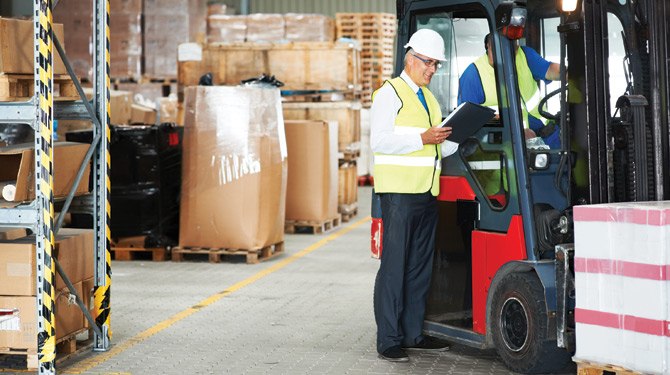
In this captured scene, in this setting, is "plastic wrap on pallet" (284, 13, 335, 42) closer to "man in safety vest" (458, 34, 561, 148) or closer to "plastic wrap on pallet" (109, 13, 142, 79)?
"plastic wrap on pallet" (109, 13, 142, 79)

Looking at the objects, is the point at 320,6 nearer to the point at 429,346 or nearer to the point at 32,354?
the point at 429,346

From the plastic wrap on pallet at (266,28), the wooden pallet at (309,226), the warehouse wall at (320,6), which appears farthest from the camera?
the warehouse wall at (320,6)

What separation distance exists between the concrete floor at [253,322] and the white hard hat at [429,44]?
5.61ft

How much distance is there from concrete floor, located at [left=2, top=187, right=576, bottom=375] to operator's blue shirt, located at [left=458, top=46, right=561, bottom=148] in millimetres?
1284

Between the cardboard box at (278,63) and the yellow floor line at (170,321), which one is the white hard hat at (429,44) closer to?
the yellow floor line at (170,321)

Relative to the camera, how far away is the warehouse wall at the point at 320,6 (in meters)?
22.7

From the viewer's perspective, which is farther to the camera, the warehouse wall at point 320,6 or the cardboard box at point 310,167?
the warehouse wall at point 320,6

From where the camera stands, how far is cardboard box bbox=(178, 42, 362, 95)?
11586 mm

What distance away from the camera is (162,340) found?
598cm

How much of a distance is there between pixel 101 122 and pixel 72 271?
0.89 m

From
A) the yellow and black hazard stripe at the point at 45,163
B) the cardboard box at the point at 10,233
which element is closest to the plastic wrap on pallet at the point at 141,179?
the cardboard box at the point at 10,233

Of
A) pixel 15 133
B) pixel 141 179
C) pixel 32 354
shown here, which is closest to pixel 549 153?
pixel 32 354

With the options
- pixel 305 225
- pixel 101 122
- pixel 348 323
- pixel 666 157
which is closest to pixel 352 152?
pixel 305 225

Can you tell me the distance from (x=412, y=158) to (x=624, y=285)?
1.53 metres
